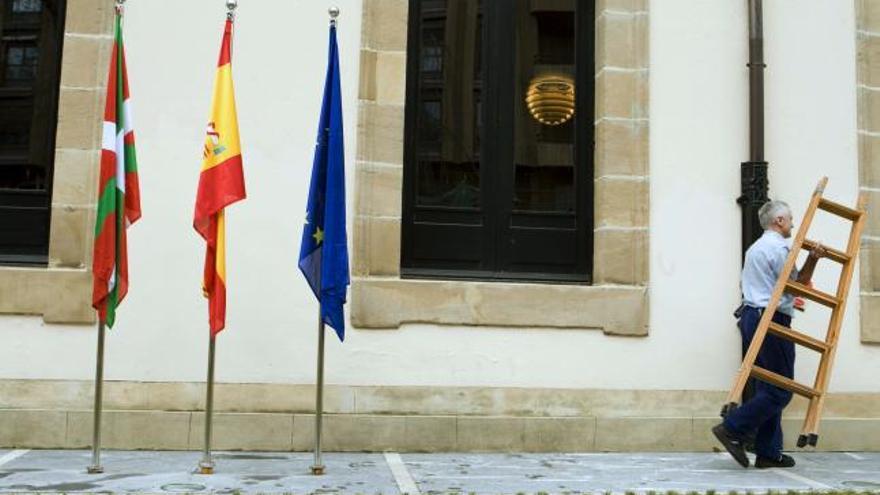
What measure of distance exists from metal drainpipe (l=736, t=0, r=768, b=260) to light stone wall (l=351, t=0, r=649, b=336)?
2.78 ft

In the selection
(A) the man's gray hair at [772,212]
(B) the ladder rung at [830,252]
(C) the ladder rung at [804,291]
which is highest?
(A) the man's gray hair at [772,212]

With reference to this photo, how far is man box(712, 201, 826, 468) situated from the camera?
21.1ft

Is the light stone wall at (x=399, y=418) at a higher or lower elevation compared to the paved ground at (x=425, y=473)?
higher

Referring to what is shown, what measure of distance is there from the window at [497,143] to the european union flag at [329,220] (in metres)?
1.79

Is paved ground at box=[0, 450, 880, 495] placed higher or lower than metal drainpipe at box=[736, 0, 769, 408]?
lower

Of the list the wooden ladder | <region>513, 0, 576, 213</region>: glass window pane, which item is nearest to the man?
the wooden ladder

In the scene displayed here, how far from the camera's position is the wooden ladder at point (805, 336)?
630 cm

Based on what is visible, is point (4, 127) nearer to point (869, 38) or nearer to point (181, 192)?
point (181, 192)

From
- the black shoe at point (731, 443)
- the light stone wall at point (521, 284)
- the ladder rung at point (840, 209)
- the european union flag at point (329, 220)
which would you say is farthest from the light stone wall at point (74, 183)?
the ladder rung at point (840, 209)

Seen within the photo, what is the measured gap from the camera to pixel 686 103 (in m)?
7.98

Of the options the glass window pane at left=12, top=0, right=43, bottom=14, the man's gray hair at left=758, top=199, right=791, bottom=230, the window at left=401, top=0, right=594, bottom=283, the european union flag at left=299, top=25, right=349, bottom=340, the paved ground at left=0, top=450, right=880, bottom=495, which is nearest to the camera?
the paved ground at left=0, top=450, right=880, bottom=495

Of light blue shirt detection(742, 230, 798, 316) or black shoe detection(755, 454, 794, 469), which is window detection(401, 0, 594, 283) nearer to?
light blue shirt detection(742, 230, 798, 316)

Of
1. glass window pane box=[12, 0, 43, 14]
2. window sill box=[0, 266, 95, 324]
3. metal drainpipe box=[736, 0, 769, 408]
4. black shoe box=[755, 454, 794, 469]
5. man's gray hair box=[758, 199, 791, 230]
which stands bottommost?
black shoe box=[755, 454, 794, 469]

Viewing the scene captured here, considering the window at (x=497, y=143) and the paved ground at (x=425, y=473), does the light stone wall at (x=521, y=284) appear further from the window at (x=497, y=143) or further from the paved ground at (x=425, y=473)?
the paved ground at (x=425, y=473)
